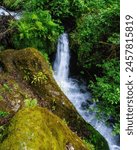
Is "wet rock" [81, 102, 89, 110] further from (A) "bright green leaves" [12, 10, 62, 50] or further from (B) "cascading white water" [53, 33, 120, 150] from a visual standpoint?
(A) "bright green leaves" [12, 10, 62, 50]

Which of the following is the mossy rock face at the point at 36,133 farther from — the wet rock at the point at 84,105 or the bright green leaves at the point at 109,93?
the wet rock at the point at 84,105

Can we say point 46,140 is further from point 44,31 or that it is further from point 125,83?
point 44,31

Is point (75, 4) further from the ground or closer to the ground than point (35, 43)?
further from the ground

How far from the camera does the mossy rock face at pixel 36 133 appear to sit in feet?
14.9

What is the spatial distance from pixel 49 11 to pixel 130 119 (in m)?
7.50

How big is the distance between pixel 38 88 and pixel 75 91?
2.32 metres

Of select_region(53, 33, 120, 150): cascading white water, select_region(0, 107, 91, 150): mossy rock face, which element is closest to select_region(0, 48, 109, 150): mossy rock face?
select_region(53, 33, 120, 150): cascading white water

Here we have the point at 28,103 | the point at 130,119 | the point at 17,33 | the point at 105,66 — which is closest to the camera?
the point at 130,119

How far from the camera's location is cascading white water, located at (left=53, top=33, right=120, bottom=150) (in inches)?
362

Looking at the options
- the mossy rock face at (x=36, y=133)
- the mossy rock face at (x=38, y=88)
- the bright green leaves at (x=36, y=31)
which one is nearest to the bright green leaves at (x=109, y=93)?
the mossy rock face at (x=38, y=88)

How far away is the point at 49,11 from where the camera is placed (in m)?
12.2

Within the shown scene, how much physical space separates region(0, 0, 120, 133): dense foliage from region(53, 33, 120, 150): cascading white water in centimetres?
25

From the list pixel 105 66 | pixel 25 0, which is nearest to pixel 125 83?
pixel 105 66

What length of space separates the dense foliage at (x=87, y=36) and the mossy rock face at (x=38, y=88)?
1.23m
